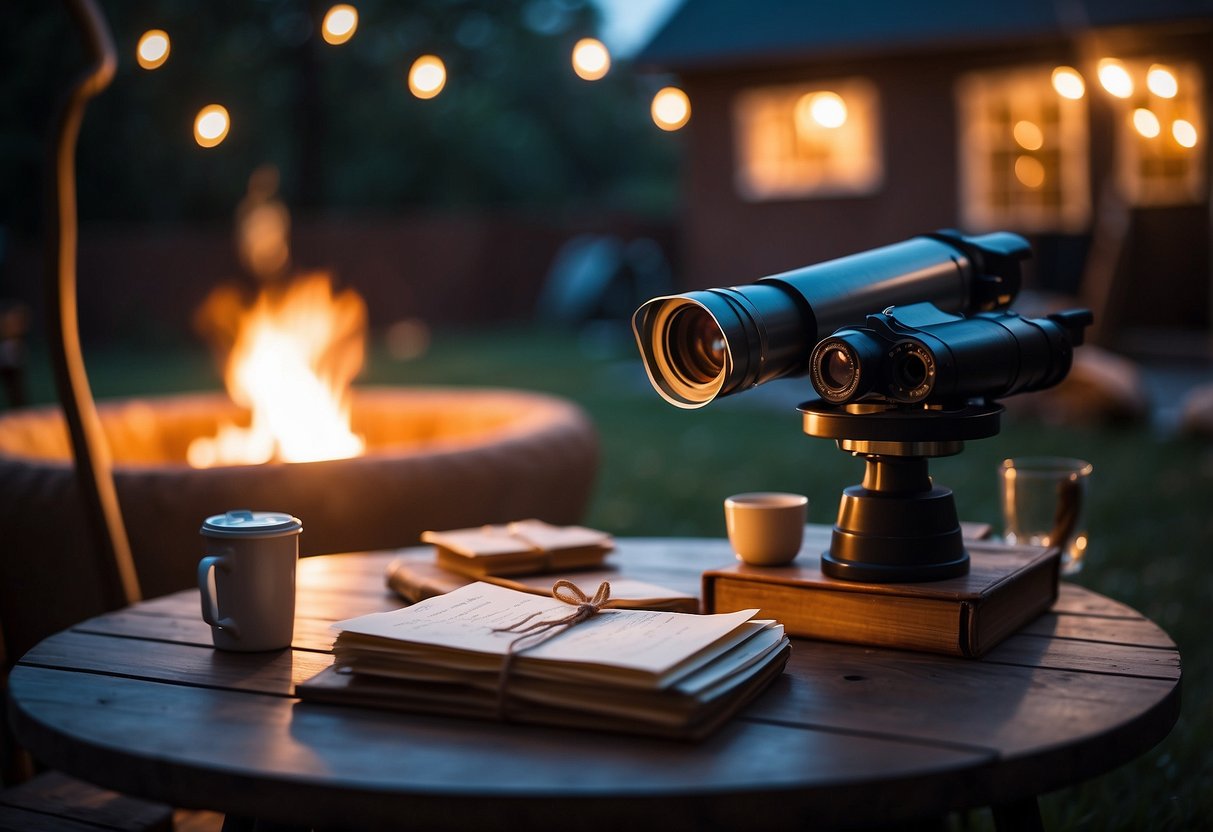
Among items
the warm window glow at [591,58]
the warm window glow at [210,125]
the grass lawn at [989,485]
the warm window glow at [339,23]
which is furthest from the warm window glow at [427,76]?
the grass lawn at [989,485]

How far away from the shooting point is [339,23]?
2457 mm

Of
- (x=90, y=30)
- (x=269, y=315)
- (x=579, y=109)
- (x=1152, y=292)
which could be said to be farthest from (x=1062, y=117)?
(x=579, y=109)

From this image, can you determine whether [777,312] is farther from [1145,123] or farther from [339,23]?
[339,23]

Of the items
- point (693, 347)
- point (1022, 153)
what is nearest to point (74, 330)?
point (693, 347)

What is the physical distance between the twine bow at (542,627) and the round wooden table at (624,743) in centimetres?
4

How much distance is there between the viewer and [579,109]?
31.4 meters

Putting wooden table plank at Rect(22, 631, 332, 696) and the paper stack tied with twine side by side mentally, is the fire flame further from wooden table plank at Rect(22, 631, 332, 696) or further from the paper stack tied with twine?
wooden table plank at Rect(22, 631, 332, 696)

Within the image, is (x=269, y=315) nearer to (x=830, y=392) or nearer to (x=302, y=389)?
(x=302, y=389)

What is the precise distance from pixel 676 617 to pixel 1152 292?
1075cm

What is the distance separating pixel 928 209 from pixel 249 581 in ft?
36.4

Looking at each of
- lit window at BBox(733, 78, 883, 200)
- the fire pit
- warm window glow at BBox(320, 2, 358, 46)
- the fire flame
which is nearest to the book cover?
the fire pit

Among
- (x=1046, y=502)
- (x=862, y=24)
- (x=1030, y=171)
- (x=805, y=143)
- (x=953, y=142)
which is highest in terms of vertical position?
(x=862, y=24)

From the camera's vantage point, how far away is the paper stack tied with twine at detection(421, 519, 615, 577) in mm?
1816

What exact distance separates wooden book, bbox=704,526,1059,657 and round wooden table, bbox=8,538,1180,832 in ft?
0.08
